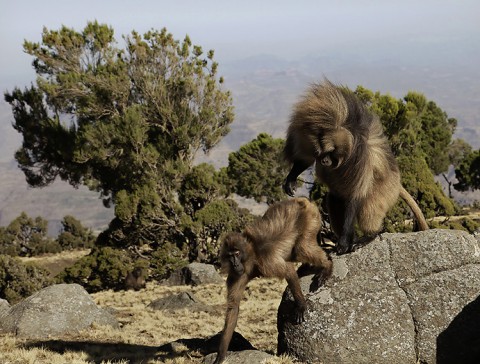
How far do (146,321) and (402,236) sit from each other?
32.2ft

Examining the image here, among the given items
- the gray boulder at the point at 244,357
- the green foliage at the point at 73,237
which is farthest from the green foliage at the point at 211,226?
the gray boulder at the point at 244,357

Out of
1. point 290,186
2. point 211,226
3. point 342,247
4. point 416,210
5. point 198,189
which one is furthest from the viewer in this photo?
point 198,189

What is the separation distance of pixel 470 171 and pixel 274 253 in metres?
53.0

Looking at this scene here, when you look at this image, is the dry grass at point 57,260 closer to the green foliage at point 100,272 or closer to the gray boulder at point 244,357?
the green foliage at point 100,272

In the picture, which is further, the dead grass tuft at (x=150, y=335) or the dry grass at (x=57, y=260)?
the dry grass at (x=57, y=260)

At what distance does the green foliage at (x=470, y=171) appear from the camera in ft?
181

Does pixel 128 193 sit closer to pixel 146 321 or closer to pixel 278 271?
pixel 146 321

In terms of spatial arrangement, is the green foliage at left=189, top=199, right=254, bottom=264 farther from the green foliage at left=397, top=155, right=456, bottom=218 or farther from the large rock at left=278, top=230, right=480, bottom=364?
the large rock at left=278, top=230, right=480, bottom=364

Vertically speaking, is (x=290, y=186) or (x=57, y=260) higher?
(x=290, y=186)

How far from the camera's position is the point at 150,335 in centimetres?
1433

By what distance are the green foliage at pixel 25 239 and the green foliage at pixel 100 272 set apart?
16743 mm

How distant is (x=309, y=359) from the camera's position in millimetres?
8312

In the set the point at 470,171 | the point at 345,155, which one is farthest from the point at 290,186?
the point at 470,171

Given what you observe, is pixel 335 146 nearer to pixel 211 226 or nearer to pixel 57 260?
pixel 211 226
